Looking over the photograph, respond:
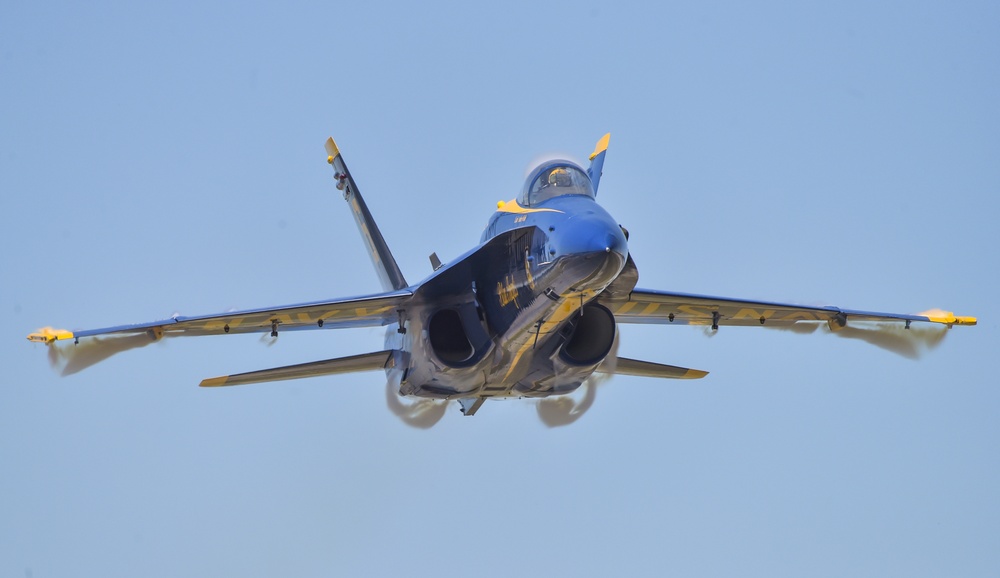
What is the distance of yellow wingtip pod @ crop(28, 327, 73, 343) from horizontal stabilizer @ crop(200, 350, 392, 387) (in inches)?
101

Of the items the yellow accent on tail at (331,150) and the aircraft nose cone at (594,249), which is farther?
the yellow accent on tail at (331,150)

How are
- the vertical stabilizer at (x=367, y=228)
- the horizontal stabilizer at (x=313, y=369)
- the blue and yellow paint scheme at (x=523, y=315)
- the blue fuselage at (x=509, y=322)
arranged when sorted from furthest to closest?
the vertical stabilizer at (x=367, y=228)
the horizontal stabilizer at (x=313, y=369)
the blue fuselage at (x=509, y=322)
the blue and yellow paint scheme at (x=523, y=315)

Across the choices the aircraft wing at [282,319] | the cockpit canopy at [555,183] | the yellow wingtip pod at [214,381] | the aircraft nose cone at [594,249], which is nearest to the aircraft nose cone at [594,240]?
the aircraft nose cone at [594,249]

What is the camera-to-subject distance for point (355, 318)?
883 inches

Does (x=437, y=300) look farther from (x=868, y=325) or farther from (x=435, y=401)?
(x=868, y=325)

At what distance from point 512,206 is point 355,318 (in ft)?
13.3

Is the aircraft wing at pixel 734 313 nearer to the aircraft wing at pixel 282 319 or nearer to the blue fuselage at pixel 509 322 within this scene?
the blue fuselage at pixel 509 322

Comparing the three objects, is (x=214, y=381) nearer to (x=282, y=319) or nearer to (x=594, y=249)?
(x=282, y=319)

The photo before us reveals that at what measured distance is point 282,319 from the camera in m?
22.0

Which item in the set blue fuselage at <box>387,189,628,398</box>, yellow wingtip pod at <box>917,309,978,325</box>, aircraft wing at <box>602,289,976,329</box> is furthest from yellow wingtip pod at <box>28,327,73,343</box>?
yellow wingtip pod at <box>917,309,978,325</box>

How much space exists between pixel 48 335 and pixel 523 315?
7.52m

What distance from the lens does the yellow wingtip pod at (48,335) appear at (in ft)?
66.4

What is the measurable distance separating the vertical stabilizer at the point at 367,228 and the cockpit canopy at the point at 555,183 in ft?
20.0

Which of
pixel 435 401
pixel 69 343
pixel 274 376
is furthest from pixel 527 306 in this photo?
pixel 69 343
